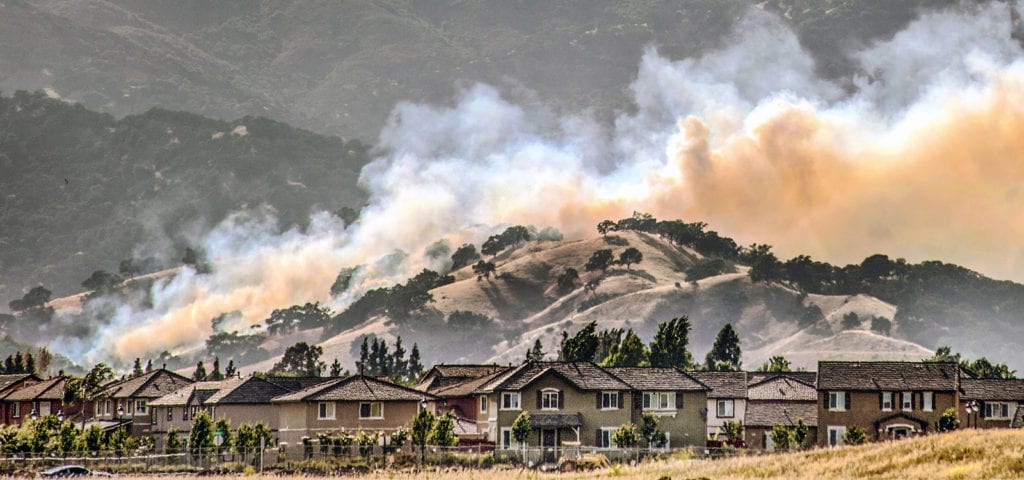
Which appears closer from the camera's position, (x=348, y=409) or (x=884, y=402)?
(x=348, y=409)

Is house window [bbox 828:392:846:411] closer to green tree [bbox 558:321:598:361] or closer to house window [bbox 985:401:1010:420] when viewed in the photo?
house window [bbox 985:401:1010:420]

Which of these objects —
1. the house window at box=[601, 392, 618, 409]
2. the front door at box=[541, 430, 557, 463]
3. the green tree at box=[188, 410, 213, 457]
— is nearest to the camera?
the green tree at box=[188, 410, 213, 457]

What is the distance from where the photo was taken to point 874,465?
74.1 meters

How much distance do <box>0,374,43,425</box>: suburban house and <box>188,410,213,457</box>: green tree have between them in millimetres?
44924

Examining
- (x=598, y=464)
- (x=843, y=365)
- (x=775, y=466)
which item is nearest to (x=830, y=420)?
(x=843, y=365)

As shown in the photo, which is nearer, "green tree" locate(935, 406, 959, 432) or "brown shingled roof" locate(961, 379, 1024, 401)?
"green tree" locate(935, 406, 959, 432)

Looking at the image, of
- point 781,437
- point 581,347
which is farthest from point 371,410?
point 581,347

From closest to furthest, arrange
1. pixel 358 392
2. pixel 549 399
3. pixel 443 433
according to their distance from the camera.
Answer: pixel 443 433 < pixel 358 392 < pixel 549 399

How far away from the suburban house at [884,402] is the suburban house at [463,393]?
29587 millimetres

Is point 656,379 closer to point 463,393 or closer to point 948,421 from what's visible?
point 463,393

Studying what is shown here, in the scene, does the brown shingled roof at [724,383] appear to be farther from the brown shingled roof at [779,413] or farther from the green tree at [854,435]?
the green tree at [854,435]

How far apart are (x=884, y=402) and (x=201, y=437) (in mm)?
58106

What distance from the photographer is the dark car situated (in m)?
92.5

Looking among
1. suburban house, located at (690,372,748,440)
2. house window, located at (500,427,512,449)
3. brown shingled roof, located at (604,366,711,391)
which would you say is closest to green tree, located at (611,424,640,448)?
brown shingled roof, located at (604,366,711,391)
